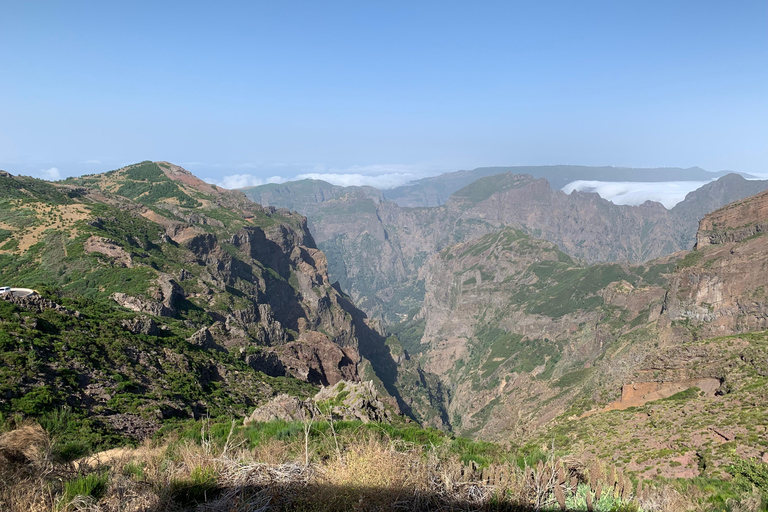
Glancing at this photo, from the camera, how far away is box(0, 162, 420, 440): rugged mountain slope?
25.9 metres

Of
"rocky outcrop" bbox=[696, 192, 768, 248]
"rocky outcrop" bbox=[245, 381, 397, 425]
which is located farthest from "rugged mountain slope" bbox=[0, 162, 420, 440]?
"rocky outcrop" bbox=[696, 192, 768, 248]

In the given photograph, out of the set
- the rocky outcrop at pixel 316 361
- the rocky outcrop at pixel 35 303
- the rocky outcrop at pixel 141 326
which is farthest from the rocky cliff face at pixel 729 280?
the rocky outcrop at pixel 35 303

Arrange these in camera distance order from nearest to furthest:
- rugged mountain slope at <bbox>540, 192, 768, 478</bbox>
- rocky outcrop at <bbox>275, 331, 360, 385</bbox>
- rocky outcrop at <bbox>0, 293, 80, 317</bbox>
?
rugged mountain slope at <bbox>540, 192, 768, 478</bbox> < rocky outcrop at <bbox>0, 293, 80, 317</bbox> < rocky outcrop at <bbox>275, 331, 360, 385</bbox>

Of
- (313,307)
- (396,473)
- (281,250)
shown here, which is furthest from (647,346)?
(281,250)

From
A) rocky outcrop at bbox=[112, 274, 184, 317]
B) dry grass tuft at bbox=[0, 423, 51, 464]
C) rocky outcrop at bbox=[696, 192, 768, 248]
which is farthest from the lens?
rocky outcrop at bbox=[696, 192, 768, 248]

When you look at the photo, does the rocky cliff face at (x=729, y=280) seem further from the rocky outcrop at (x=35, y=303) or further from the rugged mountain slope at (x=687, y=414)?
the rocky outcrop at (x=35, y=303)

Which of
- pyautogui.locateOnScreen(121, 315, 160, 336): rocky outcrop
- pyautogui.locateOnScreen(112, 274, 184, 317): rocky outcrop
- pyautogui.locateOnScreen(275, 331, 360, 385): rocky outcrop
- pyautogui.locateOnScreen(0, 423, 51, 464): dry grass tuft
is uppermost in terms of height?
pyautogui.locateOnScreen(0, 423, 51, 464): dry grass tuft

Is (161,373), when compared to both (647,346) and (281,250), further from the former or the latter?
(281,250)

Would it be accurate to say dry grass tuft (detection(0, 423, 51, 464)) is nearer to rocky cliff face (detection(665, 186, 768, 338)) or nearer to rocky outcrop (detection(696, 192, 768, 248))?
rocky cliff face (detection(665, 186, 768, 338))

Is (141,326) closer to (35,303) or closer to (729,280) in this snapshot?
(35,303)

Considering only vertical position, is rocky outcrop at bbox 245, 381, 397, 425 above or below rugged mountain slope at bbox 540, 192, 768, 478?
above

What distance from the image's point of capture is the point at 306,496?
27.1ft

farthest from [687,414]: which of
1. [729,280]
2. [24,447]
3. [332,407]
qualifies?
[729,280]

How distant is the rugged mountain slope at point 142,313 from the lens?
2588 cm
